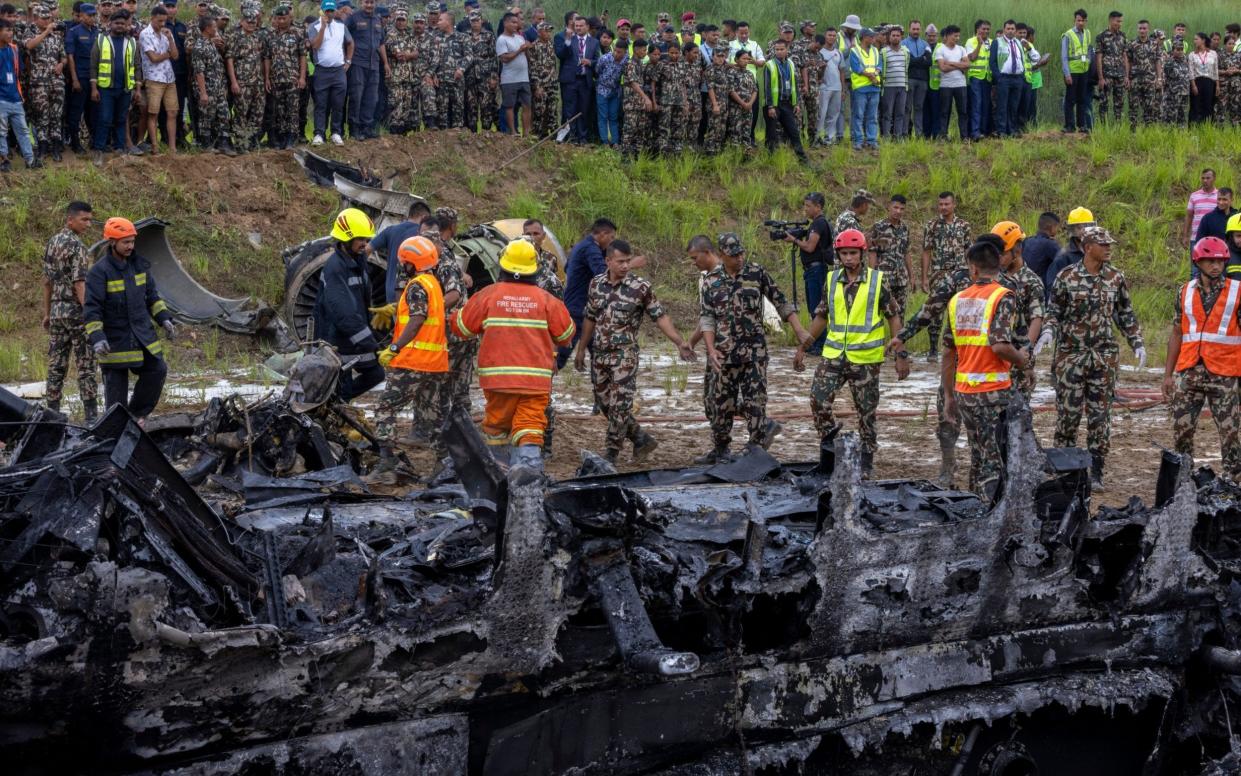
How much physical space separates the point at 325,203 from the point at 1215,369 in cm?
1154

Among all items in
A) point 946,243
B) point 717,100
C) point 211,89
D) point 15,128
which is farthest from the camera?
point 717,100

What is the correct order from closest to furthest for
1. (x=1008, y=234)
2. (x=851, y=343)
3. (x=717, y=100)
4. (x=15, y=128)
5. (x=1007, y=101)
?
(x=851, y=343), (x=1008, y=234), (x=15, y=128), (x=717, y=100), (x=1007, y=101)

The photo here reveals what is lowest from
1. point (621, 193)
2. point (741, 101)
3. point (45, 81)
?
point (621, 193)

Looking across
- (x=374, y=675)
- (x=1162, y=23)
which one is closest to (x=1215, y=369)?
(x=374, y=675)

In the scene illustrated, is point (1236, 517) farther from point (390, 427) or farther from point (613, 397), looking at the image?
point (390, 427)

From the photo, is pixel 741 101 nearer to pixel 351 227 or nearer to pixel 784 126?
pixel 784 126

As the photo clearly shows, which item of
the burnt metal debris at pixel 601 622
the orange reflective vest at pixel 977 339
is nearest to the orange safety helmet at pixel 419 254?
the burnt metal debris at pixel 601 622

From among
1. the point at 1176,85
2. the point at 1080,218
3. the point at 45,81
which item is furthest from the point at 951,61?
the point at 45,81

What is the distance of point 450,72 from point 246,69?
9.89 ft

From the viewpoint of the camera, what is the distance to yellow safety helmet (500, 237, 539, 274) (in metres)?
9.67

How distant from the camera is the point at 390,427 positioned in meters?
11.0

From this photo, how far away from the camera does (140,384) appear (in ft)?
38.6

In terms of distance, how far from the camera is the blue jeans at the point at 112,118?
662 inches

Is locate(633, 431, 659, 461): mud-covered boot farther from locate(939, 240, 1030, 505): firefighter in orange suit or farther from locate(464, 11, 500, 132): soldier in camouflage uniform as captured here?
locate(464, 11, 500, 132): soldier in camouflage uniform
